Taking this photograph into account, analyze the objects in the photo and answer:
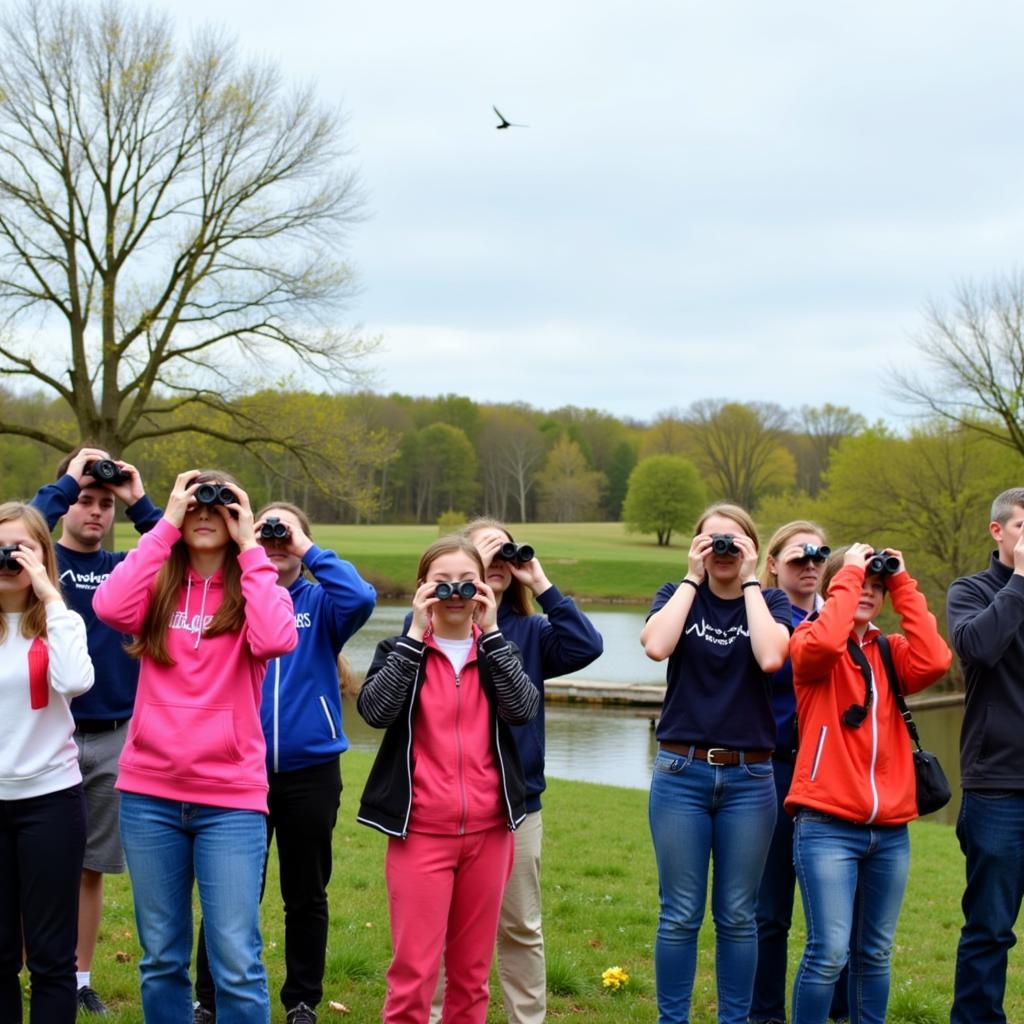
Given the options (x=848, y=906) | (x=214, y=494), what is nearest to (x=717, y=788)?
(x=848, y=906)

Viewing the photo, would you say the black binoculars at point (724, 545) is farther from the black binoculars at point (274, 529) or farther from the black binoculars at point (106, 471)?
the black binoculars at point (106, 471)

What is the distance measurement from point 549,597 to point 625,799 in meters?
7.53

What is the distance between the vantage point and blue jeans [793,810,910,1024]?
12.4ft

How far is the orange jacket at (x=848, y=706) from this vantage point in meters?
3.84

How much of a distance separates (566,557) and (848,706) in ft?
187

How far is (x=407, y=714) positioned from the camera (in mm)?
3676

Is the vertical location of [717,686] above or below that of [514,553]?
below

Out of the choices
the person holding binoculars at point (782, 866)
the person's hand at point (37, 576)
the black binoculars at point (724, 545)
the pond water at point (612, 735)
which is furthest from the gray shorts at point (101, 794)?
the pond water at point (612, 735)

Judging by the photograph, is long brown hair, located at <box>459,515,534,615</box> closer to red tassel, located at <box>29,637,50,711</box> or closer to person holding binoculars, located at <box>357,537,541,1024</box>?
person holding binoculars, located at <box>357,537,541,1024</box>

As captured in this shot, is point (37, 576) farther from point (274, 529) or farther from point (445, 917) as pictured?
Answer: point (445, 917)

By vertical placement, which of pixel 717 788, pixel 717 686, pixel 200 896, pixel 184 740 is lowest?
pixel 200 896

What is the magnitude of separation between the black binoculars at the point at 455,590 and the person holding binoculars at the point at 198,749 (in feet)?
1.57

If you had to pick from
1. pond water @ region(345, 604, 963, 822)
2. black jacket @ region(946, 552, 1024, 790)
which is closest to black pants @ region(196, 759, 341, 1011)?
black jacket @ region(946, 552, 1024, 790)

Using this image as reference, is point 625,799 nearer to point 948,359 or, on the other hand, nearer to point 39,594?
point 39,594
